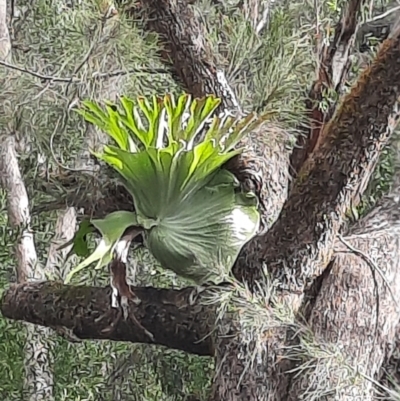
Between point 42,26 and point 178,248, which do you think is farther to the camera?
point 42,26

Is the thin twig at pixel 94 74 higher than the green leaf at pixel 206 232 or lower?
higher

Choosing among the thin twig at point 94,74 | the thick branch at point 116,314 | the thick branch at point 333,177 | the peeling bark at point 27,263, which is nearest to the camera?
the thick branch at point 333,177

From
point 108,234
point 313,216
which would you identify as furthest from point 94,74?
point 313,216

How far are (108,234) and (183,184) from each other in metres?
0.10

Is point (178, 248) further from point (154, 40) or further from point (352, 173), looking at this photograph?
point (154, 40)

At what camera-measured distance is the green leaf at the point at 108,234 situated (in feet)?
2.13

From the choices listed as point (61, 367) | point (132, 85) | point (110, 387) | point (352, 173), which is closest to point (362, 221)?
point (352, 173)

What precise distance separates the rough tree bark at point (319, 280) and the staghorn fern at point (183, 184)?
0.13 ft

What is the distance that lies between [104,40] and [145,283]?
1.67ft

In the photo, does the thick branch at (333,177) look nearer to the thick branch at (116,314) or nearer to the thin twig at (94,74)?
the thick branch at (116,314)

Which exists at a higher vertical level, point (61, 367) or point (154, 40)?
point (154, 40)

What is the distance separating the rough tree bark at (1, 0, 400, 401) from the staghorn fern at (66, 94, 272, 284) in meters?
0.04

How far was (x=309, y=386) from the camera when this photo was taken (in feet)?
1.99

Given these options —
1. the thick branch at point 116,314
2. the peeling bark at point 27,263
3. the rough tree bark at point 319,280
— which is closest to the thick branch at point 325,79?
the rough tree bark at point 319,280
